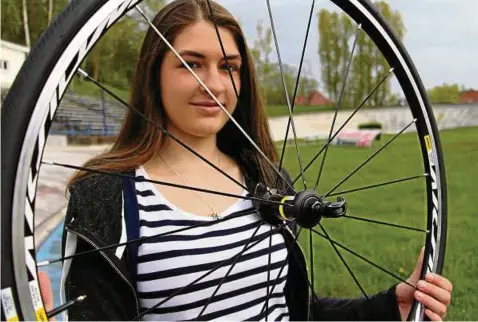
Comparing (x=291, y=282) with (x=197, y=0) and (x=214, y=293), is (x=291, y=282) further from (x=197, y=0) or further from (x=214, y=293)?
(x=197, y=0)

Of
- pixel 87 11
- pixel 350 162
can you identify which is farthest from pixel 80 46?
pixel 350 162

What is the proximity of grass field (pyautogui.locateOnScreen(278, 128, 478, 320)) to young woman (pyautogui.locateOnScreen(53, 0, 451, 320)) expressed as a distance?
73 cm

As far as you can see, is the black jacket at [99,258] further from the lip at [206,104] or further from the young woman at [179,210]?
the lip at [206,104]

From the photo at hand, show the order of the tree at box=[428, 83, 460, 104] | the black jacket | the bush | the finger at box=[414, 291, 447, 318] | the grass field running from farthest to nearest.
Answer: the bush < the tree at box=[428, 83, 460, 104] < the grass field < the finger at box=[414, 291, 447, 318] < the black jacket

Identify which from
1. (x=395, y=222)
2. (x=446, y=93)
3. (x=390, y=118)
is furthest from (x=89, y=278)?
(x=390, y=118)

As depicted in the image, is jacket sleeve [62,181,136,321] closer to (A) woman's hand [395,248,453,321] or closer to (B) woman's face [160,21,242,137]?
(B) woman's face [160,21,242,137]

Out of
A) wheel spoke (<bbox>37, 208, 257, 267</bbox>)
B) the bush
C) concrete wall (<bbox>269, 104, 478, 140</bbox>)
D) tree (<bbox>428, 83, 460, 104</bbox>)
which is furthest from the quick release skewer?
the bush

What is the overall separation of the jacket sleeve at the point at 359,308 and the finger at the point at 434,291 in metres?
0.04

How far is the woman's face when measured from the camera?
643mm

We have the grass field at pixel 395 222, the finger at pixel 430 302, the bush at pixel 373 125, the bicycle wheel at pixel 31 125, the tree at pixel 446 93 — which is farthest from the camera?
the bush at pixel 373 125

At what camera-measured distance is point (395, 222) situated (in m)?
3.19

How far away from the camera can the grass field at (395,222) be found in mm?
2145

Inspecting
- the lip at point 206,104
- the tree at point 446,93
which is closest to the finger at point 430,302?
the lip at point 206,104

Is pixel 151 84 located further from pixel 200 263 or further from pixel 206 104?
pixel 200 263
